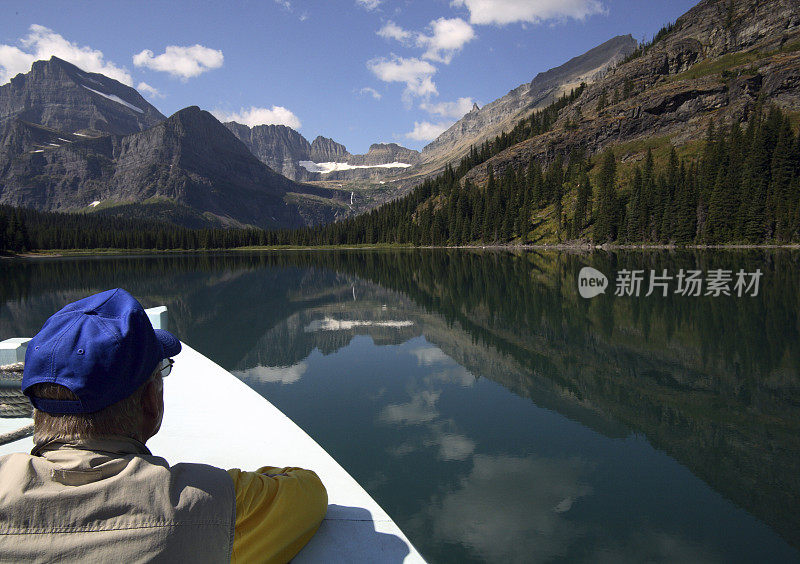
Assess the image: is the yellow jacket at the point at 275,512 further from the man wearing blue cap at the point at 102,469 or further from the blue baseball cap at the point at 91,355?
the blue baseball cap at the point at 91,355

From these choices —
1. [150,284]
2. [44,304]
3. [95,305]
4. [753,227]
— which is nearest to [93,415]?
[95,305]

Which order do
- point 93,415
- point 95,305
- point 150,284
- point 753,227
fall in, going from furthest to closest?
point 753,227 → point 150,284 → point 95,305 → point 93,415

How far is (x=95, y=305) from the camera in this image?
206cm

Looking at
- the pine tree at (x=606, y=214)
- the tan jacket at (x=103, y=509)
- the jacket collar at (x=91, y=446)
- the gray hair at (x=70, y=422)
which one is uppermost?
the pine tree at (x=606, y=214)

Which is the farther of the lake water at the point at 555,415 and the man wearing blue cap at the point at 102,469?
the lake water at the point at 555,415

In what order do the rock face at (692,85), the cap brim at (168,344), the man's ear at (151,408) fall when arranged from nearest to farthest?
1. the man's ear at (151,408)
2. the cap brim at (168,344)
3. the rock face at (692,85)

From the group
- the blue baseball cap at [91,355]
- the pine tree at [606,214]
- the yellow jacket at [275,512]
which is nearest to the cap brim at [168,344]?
the blue baseball cap at [91,355]

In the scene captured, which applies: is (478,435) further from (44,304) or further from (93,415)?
(44,304)

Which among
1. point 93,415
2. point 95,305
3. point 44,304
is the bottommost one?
point 44,304

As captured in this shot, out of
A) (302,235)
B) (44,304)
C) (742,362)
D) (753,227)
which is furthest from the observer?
(302,235)

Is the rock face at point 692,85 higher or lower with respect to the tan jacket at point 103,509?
higher

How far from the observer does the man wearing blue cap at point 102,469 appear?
1586 mm

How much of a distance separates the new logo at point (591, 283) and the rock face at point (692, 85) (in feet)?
363

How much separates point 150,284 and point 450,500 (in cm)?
3743
